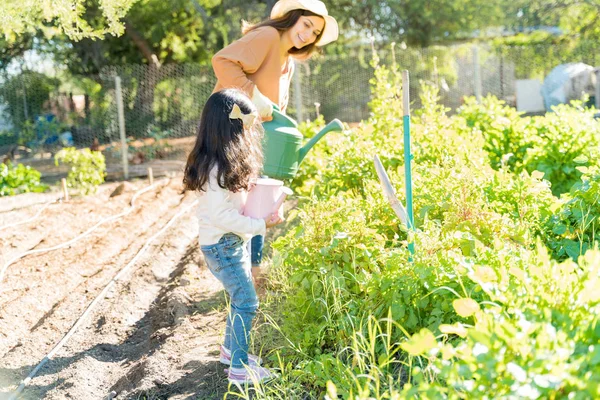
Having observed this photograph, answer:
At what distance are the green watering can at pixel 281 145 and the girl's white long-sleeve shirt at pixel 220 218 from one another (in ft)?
2.58

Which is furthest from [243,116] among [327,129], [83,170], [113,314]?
[83,170]

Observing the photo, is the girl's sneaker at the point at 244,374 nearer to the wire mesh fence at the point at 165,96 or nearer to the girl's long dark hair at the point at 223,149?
the girl's long dark hair at the point at 223,149

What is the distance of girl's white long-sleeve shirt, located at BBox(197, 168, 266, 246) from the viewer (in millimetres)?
2701

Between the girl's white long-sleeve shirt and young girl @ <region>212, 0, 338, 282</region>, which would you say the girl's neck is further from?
the girl's white long-sleeve shirt

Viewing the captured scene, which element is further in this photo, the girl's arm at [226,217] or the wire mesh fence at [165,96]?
the wire mesh fence at [165,96]

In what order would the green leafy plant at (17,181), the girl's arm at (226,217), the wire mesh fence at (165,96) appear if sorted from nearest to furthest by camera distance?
the girl's arm at (226,217) < the green leafy plant at (17,181) < the wire mesh fence at (165,96)

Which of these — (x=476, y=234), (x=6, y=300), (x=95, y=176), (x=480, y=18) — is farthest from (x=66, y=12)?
(x=480, y=18)

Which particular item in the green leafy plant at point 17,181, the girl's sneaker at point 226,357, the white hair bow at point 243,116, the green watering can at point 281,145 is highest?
the white hair bow at point 243,116

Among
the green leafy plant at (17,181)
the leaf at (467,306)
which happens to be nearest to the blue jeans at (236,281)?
the leaf at (467,306)

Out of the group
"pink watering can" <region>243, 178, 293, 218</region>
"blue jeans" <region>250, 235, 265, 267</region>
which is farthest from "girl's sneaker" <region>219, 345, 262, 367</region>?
"blue jeans" <region>250, 235, 265, 267</region>

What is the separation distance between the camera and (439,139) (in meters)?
5.06

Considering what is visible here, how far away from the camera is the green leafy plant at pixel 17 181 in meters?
8.33

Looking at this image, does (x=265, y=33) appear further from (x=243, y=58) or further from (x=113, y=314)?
(x=113, y=314)

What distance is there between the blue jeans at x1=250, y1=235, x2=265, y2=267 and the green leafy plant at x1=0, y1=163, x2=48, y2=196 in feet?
18.1
